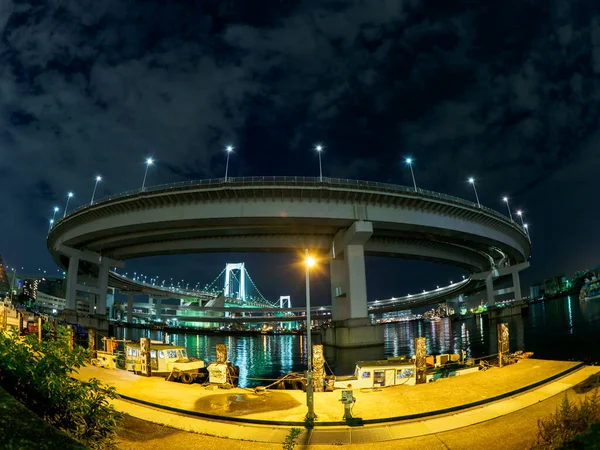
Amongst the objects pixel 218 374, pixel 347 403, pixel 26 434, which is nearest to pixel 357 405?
pixel 347 403

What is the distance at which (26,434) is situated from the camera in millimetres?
2914

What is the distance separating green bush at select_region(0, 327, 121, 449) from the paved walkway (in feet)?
16.4

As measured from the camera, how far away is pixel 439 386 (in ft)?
50.4

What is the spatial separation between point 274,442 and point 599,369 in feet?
51.0

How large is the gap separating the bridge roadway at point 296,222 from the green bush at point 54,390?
3514 cm

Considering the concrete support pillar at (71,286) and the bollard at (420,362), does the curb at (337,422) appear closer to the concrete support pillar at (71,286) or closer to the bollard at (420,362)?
the bollard at (420,362)

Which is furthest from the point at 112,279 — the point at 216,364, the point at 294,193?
the point at 216,364

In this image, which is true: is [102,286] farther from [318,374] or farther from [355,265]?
[318,374]

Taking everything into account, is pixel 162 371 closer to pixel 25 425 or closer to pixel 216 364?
pixel 216 364

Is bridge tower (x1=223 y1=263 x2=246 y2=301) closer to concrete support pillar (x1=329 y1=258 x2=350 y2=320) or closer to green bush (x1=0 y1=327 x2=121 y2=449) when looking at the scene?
concrete support pillar (x1=329 y1=258 x2=350 y2=320)

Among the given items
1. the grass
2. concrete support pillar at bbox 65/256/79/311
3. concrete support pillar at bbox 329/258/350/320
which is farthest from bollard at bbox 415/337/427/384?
concrete support pillar at bbox 65/256/79/311

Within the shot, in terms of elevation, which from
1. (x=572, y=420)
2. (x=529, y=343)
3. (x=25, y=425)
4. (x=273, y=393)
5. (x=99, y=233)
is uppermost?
(x=99, y=233)

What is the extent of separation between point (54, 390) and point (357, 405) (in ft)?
32.8

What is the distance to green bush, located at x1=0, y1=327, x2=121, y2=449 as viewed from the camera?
5.71 m
